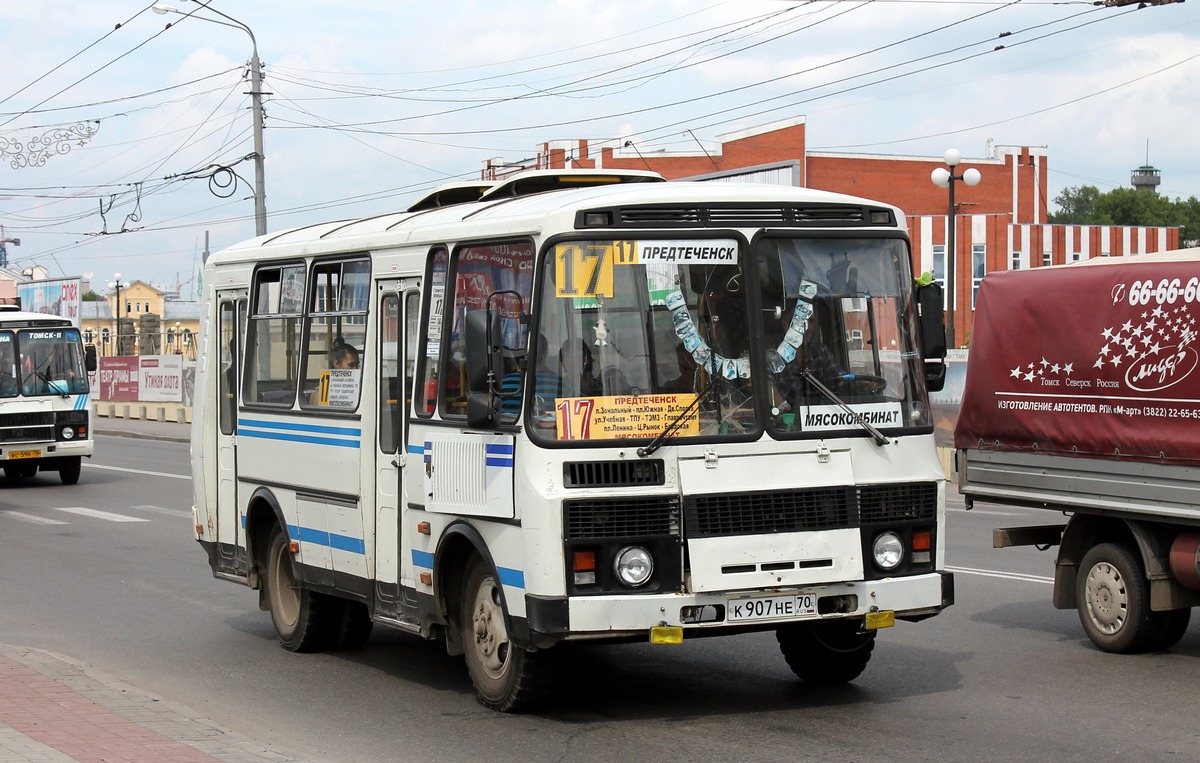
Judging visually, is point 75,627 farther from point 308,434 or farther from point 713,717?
point 713,717

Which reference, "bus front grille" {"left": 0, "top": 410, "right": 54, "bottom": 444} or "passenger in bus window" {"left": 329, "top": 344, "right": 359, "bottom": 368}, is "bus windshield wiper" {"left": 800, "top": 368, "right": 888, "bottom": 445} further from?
"bus front grille" {"left": 0, "top": 410, "right": 54, "bottom": 444}

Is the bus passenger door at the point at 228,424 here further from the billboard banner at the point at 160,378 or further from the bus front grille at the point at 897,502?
the billboard banner at the point at 160,378

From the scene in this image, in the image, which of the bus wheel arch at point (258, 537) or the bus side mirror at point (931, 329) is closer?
the bus side mirror at point (931, 329)

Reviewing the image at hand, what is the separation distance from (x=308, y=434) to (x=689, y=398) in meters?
3.38

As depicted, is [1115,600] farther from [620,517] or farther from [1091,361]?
[620,517]

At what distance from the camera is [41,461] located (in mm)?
25797

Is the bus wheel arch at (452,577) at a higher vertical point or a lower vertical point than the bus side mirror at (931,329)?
lower

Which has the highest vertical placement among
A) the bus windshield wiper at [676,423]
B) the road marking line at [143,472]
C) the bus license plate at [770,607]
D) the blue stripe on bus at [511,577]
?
the bus windshield wiper at [676,423]

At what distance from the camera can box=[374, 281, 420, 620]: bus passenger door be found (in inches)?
356

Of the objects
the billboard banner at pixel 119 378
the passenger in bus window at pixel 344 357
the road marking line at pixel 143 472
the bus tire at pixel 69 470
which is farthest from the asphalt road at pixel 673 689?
the billboard banner at pixel 119 378

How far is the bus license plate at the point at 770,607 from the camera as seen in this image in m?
7.62

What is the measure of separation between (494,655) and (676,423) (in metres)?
1.69

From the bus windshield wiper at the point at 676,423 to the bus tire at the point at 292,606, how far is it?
3.85m

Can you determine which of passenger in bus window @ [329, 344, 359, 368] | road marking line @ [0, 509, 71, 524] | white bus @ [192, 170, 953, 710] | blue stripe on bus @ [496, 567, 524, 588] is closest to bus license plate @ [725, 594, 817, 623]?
white bus @ [192, 170, 953, 710]
